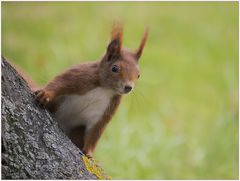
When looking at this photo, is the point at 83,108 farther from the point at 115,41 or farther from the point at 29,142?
the point at 29,142

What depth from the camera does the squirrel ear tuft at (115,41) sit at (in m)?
2.35

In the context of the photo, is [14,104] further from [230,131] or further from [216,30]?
[216,30]

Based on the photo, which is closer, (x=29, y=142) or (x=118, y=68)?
(x=29, y=142)

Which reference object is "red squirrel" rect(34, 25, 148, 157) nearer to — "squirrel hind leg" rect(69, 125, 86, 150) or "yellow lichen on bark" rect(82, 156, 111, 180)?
"squirrel hind leg" rect(69, 125, 86, 150)

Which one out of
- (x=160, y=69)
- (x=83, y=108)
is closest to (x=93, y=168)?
(x=83, y=108)

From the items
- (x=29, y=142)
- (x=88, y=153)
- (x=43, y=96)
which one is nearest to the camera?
(x=29, y=142)

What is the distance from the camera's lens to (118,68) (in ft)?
7.98

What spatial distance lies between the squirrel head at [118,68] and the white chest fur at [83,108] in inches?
2.2

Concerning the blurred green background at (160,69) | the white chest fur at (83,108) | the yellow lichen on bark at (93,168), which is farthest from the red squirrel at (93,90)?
the blurred green background at (160,69)

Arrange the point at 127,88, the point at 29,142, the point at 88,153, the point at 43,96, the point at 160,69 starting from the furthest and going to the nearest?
the point at 160,69
the point at 88,153
the point at 127,88
the point at 43,96
the point at 29,142

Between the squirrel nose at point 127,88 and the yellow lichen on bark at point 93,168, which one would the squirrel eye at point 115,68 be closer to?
the squirrel nose at point 127,88

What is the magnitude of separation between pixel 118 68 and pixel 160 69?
3.42 meters

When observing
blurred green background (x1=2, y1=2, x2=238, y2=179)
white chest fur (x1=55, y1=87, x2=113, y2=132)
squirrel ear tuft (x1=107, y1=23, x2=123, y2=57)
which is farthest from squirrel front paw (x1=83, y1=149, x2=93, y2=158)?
blurred green background (x1=2, y1=2, x2=238, y2=179)

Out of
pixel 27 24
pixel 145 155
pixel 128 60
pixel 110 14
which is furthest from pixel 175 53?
pixel 128 60
